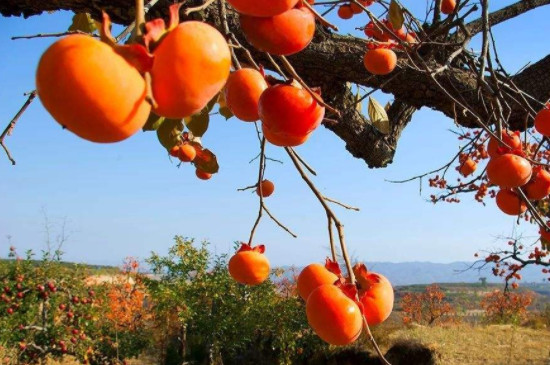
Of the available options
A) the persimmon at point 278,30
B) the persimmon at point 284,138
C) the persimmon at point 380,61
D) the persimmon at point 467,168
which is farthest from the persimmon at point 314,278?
the persimmon at point 467,168

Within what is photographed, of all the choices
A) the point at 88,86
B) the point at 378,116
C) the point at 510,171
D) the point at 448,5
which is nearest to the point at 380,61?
the point at 378,116

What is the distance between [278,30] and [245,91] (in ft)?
0.53

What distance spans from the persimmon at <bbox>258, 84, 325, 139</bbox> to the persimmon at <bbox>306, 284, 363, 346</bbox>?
0.72 feet

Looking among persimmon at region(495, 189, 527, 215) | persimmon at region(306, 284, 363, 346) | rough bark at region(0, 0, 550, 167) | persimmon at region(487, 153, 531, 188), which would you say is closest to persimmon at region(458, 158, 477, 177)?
rough bark at region(0, 0, 550, 167)

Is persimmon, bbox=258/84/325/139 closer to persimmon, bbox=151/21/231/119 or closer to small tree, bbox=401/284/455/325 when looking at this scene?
persimmon, bbox=151/21/231/119

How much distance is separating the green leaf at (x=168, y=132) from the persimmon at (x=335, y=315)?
54cm

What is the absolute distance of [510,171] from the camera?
3.75 feet

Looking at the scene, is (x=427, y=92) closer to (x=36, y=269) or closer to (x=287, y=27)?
(x=287, y=27)

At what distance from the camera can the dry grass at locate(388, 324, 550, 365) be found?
6844 mm

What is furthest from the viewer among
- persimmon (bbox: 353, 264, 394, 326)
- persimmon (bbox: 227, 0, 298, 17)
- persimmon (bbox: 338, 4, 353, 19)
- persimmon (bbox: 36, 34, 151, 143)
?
persimmon (bbox: 338, 4, 353, 19)

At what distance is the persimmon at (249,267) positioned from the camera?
1064mm

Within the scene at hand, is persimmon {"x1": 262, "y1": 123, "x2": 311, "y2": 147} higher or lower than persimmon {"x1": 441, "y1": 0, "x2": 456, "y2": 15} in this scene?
lower

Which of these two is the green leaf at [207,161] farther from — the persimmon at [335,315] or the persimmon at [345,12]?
the persimmon at [345,12]

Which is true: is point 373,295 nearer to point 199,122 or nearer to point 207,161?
point 199,122
